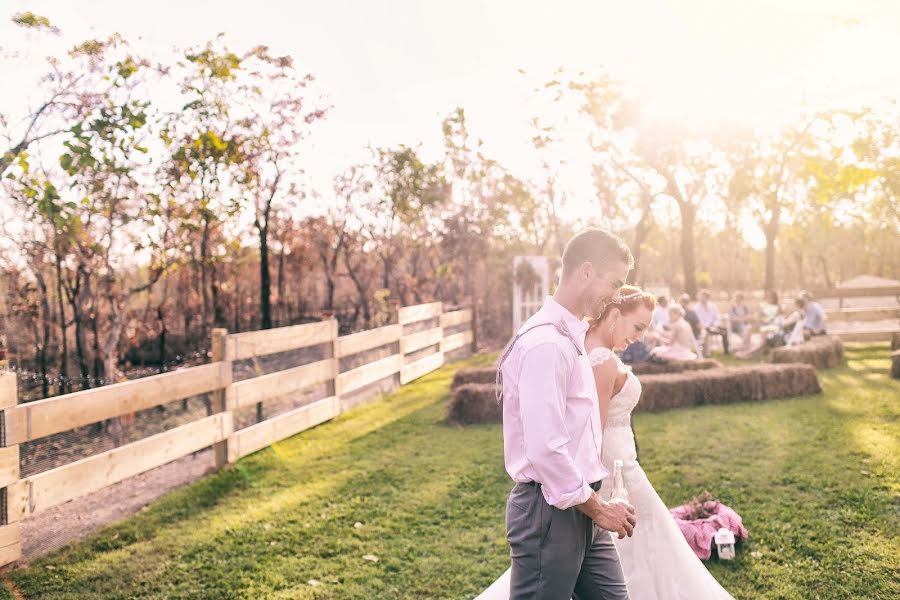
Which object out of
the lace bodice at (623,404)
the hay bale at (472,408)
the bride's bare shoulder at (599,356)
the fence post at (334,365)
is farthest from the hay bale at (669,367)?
the bride's bare shoulder at (599,356)

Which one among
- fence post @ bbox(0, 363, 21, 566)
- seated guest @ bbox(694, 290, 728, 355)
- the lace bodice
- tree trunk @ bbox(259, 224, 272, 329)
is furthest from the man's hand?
tree trunk @ bbox(259, 224, 272, 329)

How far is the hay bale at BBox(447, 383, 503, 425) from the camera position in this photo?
972 cm

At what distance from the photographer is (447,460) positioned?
26.0ft

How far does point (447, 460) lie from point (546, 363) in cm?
577

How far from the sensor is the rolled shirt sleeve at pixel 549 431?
2305mm

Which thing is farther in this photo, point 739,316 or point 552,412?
point 739,316

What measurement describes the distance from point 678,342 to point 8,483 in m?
10.1

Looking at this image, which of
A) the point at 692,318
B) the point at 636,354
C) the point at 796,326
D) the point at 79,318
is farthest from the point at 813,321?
the point at 79,318

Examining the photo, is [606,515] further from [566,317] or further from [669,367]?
[669,367]

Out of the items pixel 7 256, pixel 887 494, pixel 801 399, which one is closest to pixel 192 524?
pixel 887 494

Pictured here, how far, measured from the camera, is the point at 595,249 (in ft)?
8.33

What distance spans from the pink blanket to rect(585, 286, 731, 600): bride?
104cm

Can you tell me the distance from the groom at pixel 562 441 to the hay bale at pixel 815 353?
12130mm

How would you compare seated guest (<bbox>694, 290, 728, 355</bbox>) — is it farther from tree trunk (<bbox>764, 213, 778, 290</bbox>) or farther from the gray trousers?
the gray trousers
